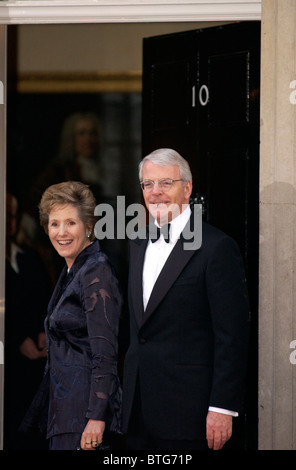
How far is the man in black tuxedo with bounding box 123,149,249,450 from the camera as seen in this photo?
3926 mm

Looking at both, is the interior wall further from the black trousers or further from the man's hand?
the man's hand

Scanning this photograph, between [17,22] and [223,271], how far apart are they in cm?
231

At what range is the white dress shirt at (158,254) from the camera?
13.8ft

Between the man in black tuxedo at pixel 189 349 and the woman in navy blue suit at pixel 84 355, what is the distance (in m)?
0.14

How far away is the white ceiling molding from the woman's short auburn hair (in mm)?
1302

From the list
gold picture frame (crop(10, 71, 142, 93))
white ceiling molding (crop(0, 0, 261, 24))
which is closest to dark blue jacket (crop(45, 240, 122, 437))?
white ceiling molding (crop(0, 0, 261, 24))

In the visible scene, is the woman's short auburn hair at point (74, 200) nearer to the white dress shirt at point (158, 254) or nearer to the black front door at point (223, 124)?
the white dress shirt at point (158, 254)

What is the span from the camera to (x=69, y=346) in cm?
417

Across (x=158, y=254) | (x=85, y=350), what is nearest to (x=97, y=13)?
(x=158, y=254)

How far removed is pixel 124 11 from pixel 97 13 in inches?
7.1

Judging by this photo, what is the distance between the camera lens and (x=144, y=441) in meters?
4.09

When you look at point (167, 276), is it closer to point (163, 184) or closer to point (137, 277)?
point (137, 277)
